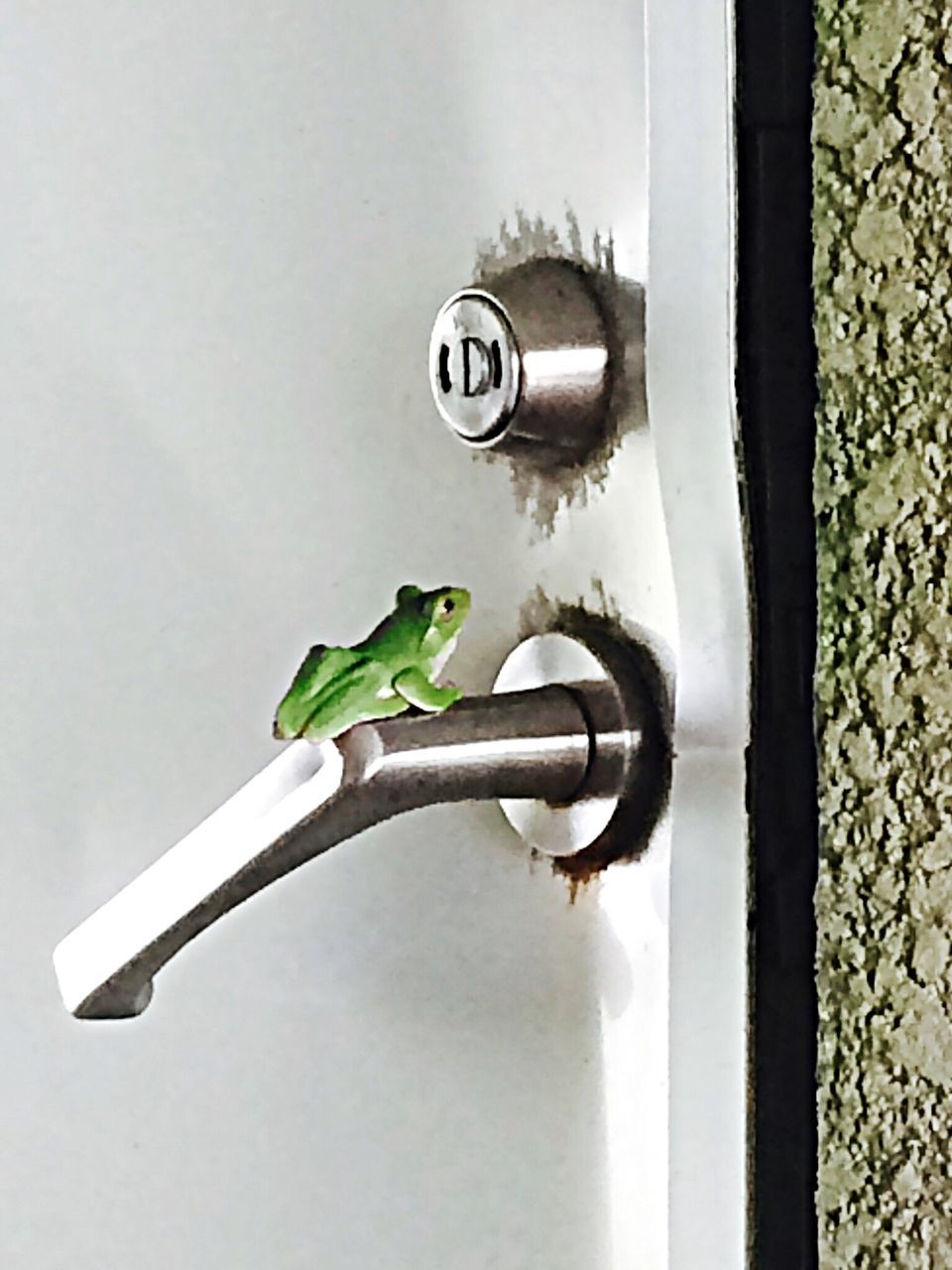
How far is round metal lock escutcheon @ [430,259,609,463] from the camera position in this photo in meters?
0.31

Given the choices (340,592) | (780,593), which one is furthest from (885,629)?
(340,592)

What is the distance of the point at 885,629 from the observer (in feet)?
0.96

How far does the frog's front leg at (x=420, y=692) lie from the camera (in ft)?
0.99

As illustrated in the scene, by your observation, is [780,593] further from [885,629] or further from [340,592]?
[340,592]

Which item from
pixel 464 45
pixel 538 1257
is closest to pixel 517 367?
pixel 464 45

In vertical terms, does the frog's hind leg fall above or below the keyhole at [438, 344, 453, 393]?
below

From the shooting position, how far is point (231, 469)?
42 centimetres

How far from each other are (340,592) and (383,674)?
0.31ft

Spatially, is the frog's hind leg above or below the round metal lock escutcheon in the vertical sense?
below

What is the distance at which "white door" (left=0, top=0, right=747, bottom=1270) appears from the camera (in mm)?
298

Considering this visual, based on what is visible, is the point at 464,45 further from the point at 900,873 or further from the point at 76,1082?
the point at 76,1082

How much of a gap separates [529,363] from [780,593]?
0.20 ft

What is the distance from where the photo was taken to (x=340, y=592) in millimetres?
391

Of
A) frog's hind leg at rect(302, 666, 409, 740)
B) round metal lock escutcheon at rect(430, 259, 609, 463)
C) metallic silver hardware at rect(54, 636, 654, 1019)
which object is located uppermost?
round metal lock escutcheon at rect(430, 259, 609, 463)
